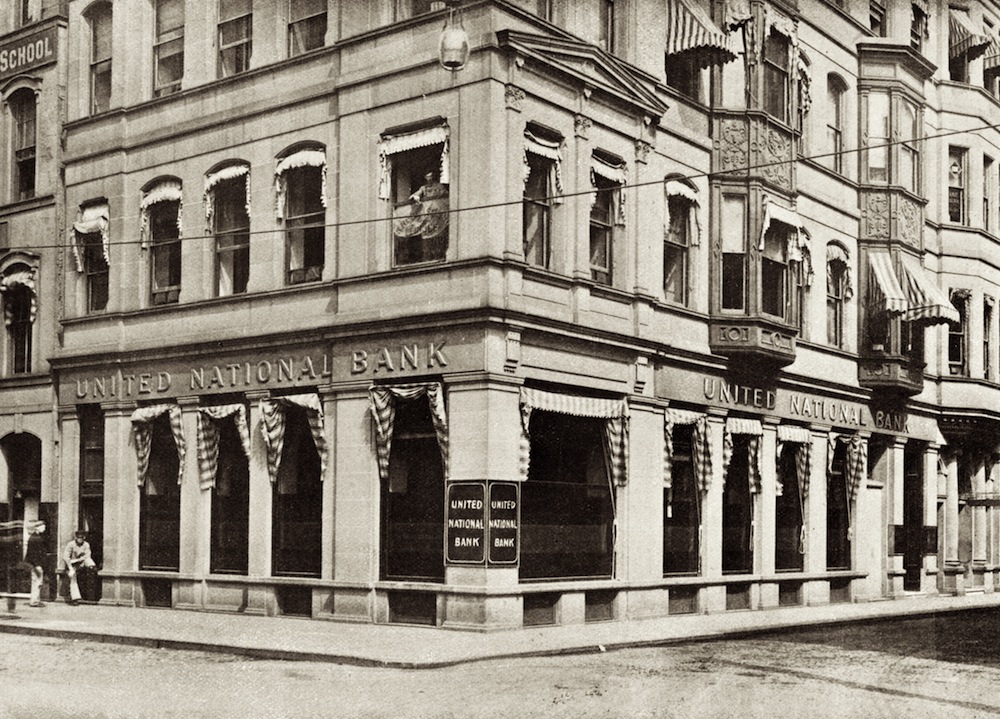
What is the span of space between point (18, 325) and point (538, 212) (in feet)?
47.7

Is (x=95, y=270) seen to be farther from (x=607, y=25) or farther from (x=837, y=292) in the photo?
(x=837, y=292)

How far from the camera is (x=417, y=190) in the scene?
23.7 meters

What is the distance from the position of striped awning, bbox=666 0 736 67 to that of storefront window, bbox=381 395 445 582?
9435 mm

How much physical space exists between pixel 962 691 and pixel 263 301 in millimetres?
15066

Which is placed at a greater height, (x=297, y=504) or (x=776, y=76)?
(x=776, y=76)

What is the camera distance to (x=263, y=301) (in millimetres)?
25906

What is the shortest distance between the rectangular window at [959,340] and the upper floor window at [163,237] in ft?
71.5

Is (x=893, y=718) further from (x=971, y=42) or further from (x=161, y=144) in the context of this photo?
(x=971, y=42)

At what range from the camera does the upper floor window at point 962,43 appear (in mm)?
38312

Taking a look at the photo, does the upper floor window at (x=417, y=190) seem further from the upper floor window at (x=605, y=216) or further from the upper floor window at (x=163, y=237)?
the upper floor window at (x=163, y=237)

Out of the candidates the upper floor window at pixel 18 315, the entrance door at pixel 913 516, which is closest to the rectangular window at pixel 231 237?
the upper floor window at pixel 18 315

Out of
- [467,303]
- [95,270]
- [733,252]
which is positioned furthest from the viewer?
[95,270]

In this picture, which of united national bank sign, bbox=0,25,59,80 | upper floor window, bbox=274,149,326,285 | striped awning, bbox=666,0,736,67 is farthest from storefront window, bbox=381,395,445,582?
united national bank sign, bbox=0,25,59,80

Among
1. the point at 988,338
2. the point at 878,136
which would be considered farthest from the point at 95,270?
the point at 988,338
